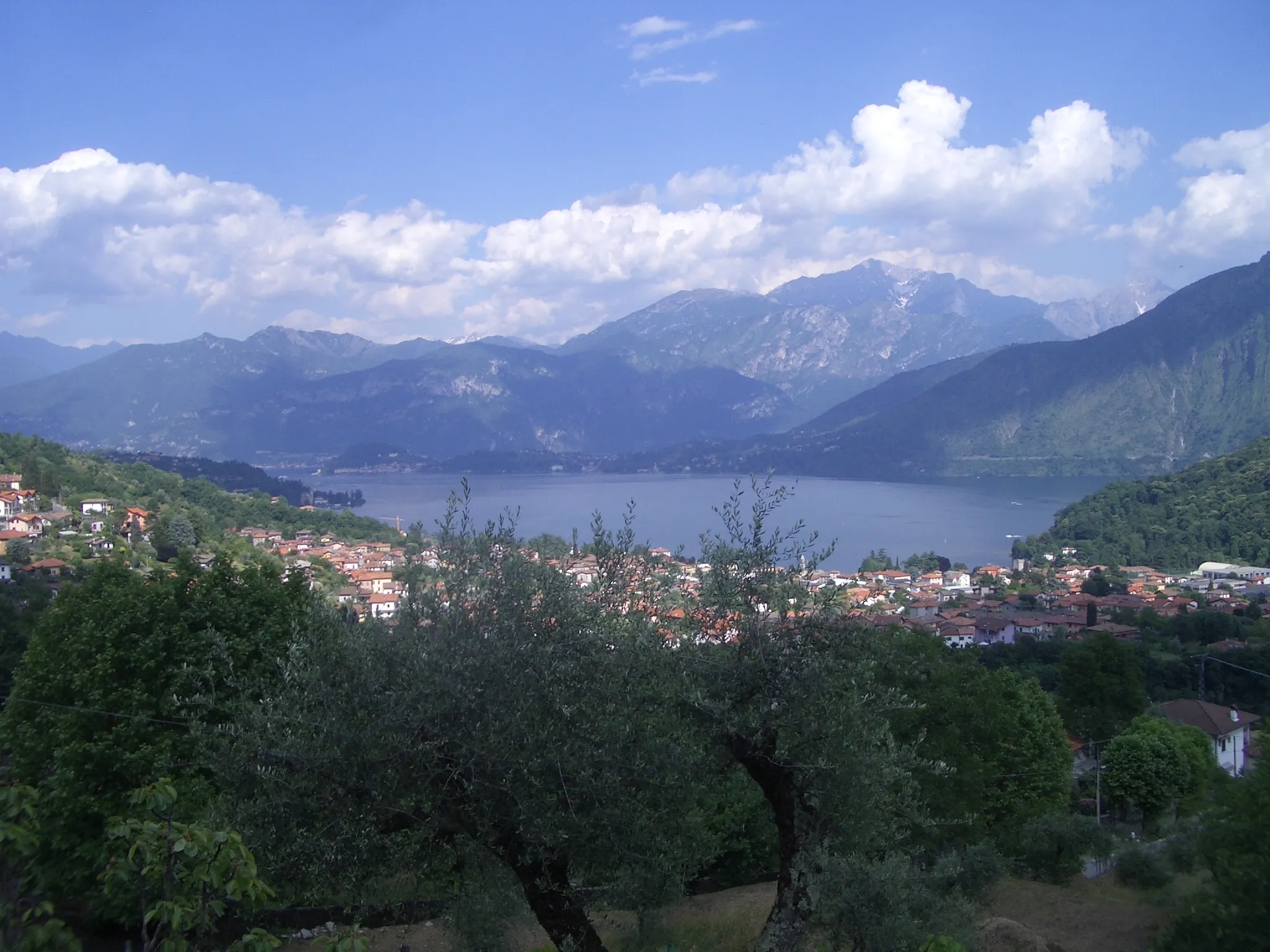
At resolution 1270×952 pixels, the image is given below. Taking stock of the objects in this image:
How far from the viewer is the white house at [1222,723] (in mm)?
21922

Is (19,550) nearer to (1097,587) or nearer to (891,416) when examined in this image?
(1097,587)

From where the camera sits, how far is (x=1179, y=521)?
59719mm

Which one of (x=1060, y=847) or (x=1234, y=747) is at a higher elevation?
(x=1060, y=847)

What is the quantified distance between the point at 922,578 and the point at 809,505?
28759 millimetres

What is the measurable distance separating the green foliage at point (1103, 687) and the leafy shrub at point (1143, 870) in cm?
919

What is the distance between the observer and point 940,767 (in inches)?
252

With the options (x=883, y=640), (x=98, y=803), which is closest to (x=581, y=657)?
(x=883, y=640)

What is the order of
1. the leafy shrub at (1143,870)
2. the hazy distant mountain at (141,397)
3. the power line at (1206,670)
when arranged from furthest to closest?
the hazy distant mountain at (141,397)
the power line at (1206,670)
the leafy shrub at (1143,870)

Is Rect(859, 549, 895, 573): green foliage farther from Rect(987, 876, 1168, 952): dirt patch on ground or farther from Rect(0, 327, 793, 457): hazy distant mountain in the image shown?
Rect(0, 327, 793, 457): hazy distant mountain

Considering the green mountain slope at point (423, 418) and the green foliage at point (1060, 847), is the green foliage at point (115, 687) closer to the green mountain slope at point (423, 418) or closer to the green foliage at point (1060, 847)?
the green foliage at point (1060, 847)

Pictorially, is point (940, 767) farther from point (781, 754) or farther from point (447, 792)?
point (447, 792)

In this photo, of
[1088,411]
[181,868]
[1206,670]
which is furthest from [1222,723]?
[1088,411]

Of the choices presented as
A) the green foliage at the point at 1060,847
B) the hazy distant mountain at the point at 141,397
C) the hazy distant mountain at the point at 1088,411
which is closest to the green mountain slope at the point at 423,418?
the hazy distant mountain at the point at 141,397

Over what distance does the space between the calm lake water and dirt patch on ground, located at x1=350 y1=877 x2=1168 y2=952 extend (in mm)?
20516
